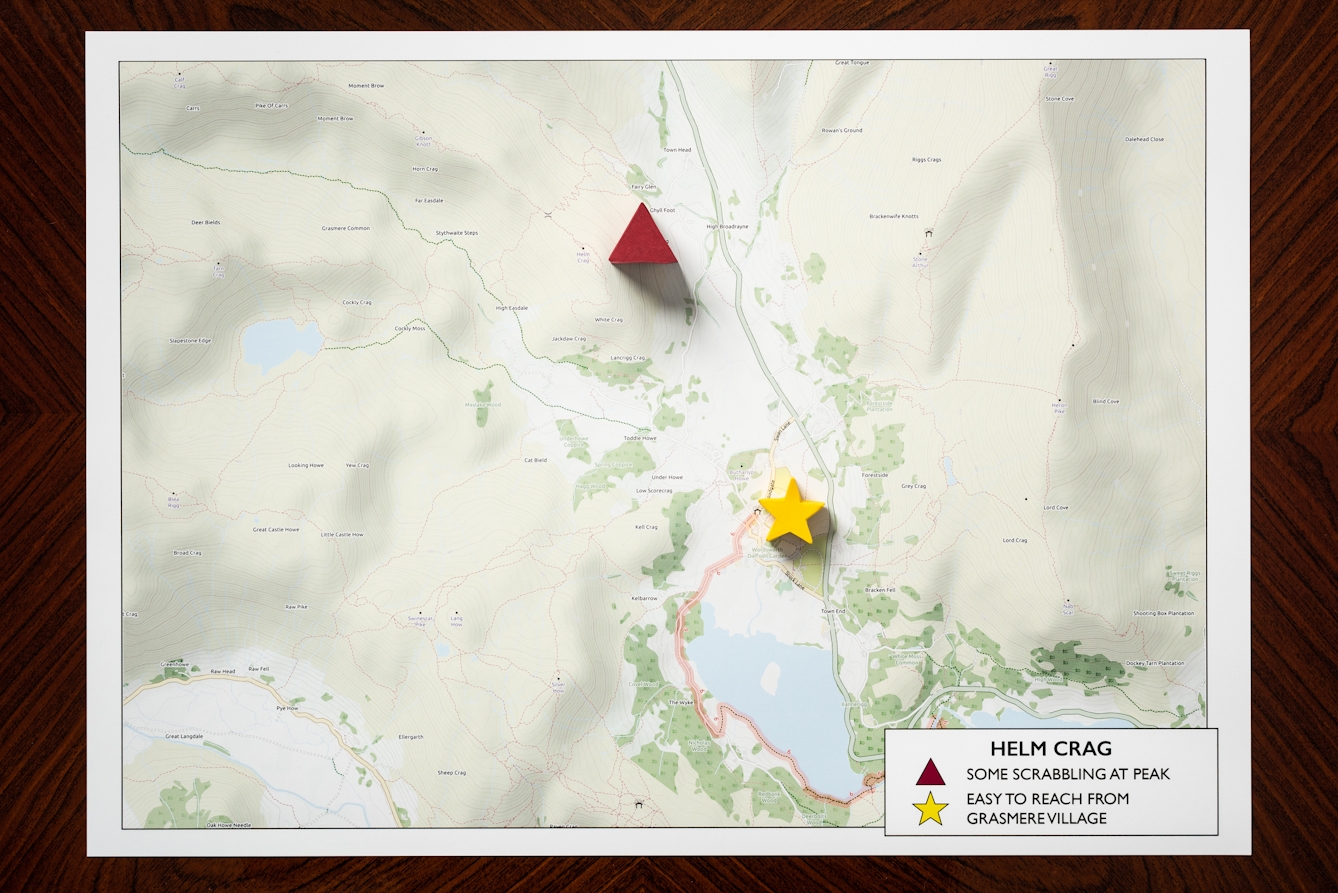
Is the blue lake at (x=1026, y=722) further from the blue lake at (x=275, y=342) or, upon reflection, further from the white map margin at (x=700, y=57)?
the blue lake at (x=275, y=342)

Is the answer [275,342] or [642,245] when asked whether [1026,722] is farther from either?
[275,342]

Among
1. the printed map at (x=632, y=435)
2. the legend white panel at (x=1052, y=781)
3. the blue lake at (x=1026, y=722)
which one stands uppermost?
the printed map at (x=632, y=435)

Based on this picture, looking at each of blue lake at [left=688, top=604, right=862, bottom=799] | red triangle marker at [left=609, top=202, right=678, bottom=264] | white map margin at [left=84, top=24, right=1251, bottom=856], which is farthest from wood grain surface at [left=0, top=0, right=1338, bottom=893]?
red triangle marker at [left=609, top=202, right=678, bottom=264]

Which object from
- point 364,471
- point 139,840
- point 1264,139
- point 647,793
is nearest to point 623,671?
point 647,793

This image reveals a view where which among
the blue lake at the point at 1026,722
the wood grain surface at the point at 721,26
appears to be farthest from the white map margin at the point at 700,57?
the blue lake at the point at 1026,722

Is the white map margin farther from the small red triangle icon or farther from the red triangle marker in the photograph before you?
the red triangle marker

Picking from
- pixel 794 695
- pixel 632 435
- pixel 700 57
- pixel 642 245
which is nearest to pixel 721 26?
pixel 700 57
